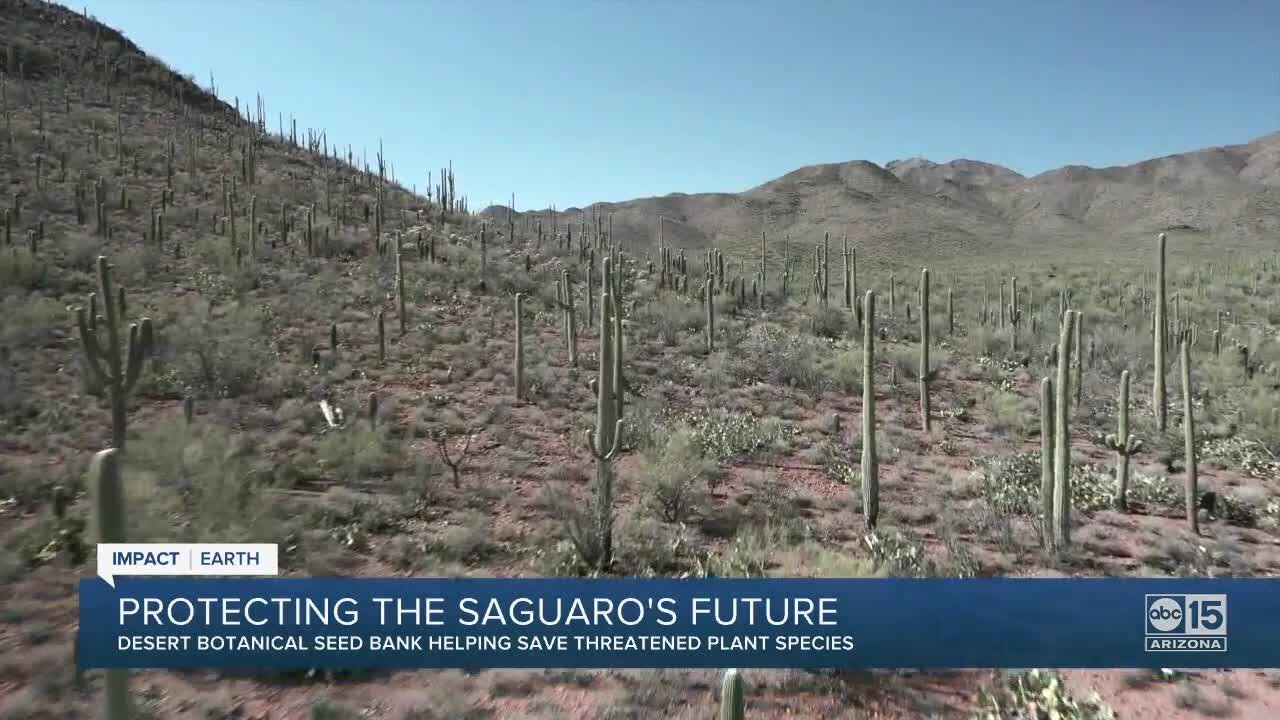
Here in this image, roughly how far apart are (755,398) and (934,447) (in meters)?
4.65

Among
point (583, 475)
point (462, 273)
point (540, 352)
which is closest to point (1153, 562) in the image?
point (583, 475)

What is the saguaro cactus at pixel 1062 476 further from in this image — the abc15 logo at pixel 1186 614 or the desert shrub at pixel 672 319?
the desert shrub at pixel 672 319

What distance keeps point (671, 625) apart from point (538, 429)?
836 centimetres

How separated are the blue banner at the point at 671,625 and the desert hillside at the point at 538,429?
234 mm

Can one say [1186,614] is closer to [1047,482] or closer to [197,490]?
[1047,482]

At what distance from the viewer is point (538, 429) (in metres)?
13.3

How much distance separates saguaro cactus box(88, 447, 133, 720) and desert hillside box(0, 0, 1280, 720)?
20 mm

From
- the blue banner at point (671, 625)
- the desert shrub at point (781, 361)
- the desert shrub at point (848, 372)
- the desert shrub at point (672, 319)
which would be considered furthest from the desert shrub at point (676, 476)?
the desert shrub at point (672, 319)

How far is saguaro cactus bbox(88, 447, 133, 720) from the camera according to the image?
12.2 ft

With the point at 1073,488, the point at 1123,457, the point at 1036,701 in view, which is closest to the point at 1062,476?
the point at 1123,457

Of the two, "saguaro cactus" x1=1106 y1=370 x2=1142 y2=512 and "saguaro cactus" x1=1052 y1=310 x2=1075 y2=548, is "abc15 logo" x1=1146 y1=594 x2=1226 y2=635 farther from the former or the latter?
"saguaro cactus" x1=1106 y1=370 x2=1142 y2=512

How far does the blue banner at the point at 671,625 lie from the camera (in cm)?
511

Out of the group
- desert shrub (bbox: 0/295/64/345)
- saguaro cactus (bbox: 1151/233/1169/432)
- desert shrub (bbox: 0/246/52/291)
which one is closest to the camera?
saguaro cactus (bbox: 1151/233/1169/432)

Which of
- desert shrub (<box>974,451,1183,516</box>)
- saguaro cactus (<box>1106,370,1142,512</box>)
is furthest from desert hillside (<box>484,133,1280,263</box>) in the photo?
saguaro cactus (<box>1106,370,1142,512</box>)
